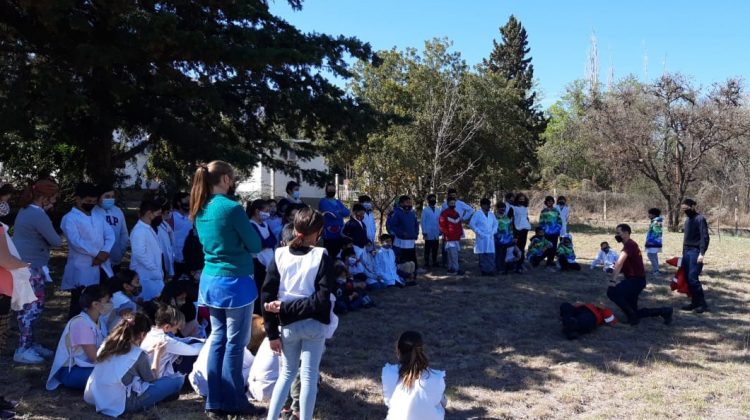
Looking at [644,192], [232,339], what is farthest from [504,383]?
[644,192]

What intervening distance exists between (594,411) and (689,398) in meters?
0.94

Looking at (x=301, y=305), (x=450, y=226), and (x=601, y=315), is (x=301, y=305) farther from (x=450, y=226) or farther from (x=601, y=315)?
(x=450, y=226)

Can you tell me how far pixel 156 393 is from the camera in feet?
14.5

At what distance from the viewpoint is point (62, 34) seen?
723 cm

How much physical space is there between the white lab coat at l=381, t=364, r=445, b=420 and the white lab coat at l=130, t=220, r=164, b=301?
294 cm

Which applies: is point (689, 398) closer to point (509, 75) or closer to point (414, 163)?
point (414, 163)

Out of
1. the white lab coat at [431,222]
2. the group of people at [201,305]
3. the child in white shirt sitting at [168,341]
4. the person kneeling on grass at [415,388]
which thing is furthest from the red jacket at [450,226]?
the person kneeling on grass at [415,388]

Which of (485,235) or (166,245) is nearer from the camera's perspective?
(166,245)

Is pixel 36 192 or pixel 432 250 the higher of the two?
pixel 36 192

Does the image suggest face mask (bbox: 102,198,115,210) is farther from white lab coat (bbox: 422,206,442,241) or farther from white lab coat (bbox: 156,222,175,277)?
white lab coat (bbox: 422,206,442,241)

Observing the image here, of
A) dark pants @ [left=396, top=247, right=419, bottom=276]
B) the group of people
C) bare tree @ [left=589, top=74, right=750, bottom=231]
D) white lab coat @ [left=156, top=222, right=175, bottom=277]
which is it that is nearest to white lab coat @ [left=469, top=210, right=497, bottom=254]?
dark pants @ [left=396, top=247, right=419, bottom=276]

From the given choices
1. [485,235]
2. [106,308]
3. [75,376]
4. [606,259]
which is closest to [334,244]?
[485,235]

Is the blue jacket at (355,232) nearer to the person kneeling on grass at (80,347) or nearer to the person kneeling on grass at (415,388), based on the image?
the person kneeling on grass at (80,347)

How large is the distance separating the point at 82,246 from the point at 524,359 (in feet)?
14.5
